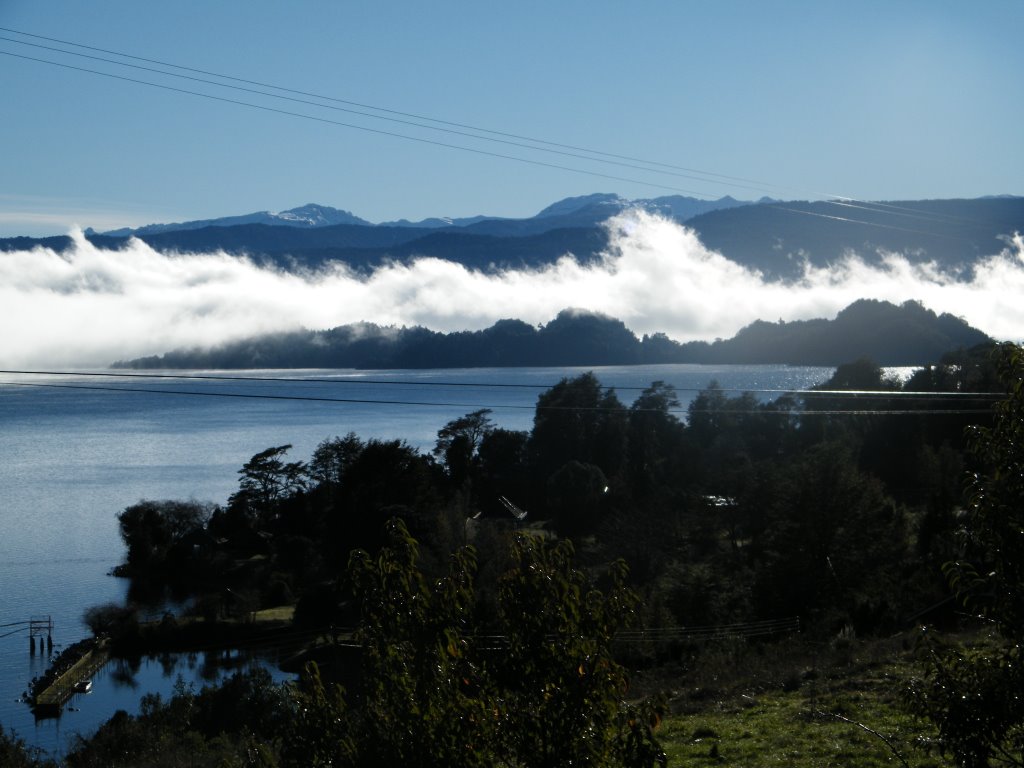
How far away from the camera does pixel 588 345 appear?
111000mm

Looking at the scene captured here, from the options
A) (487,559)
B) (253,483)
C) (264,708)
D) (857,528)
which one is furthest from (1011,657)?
(253,483)

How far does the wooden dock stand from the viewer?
2255 cm

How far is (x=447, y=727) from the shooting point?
4613 mm

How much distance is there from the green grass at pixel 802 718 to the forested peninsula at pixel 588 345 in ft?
220

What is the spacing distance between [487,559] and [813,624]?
8.99 metres

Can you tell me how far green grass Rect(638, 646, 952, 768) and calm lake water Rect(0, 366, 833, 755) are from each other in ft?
16.0

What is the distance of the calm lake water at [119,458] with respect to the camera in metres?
24.9

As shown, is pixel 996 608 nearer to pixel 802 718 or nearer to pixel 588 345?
pixel 802 718

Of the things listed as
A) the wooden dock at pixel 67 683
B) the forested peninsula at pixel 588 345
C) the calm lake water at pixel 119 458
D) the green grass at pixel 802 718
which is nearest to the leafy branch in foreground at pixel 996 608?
the green grass at pixel 802 718

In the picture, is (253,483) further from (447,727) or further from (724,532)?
(447,727)

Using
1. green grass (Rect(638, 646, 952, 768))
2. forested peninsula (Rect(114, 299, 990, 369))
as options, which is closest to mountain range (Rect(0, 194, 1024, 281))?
forested peninsula (Rect(114, 299, 990, 369))

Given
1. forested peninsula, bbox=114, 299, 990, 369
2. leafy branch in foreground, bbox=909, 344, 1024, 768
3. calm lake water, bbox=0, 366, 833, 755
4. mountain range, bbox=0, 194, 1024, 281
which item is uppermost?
mountain range, bbox=0, 194, 1024, 281

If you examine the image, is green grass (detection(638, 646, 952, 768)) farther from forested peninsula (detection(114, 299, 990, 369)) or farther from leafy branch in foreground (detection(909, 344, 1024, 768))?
forested peninsula (detection(114, 299, 990, 369))

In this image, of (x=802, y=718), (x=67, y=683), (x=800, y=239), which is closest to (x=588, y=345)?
(x=800, y=239)
